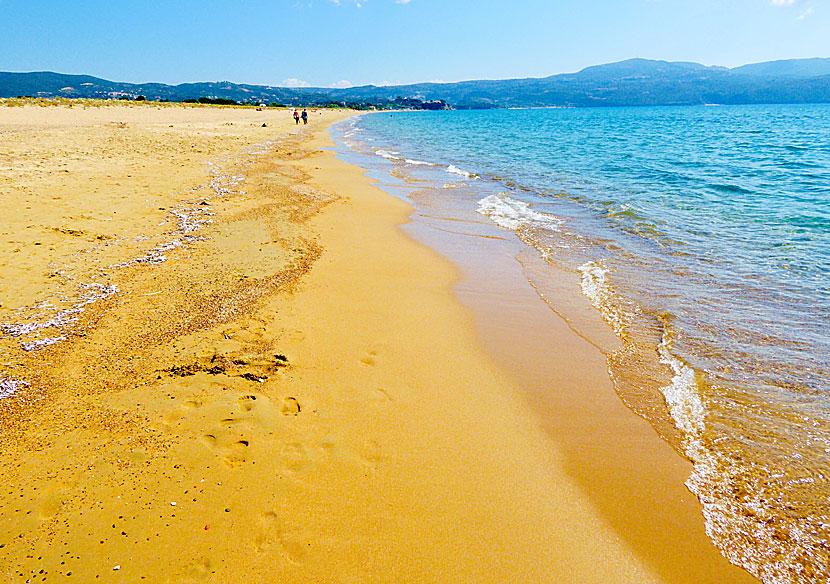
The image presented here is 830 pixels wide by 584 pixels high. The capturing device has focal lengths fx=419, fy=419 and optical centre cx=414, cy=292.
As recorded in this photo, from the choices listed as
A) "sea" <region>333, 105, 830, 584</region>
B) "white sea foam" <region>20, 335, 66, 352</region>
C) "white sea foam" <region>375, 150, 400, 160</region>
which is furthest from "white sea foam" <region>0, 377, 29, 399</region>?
"white sea foam" <region>375, 150, 400, 160</region>

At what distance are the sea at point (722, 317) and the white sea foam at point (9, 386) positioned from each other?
6024 mm

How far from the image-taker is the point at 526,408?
4480 millimetres

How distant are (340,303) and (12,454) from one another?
3884 mm

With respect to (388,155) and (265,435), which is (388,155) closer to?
(388,155)

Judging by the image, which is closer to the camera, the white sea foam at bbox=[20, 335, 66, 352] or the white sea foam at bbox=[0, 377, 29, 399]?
the white sea foam at bbox=[0, 377, 29, 399]

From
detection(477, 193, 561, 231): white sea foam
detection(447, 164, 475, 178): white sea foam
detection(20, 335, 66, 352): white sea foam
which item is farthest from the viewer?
detection(447, 164, 475, 178): white sea foam

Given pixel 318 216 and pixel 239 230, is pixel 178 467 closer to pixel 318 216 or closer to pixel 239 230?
pixel 239 230

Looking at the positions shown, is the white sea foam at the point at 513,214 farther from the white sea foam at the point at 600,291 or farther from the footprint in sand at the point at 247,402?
the footprint in sand at the point at 247,402

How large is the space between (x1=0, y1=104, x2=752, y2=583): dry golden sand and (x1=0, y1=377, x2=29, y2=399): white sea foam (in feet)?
0.23

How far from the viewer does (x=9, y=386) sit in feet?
13.0

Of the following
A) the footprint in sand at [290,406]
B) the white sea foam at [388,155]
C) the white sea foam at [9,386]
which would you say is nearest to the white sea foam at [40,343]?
the white sea foam at [9,386]

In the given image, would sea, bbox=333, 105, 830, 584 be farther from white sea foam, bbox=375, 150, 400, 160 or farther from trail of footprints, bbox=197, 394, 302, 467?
white sea foam, bbox=375, 150, 400, 160

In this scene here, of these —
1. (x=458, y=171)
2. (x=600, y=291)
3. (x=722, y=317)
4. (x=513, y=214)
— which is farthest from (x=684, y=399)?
(x=458, y=171)

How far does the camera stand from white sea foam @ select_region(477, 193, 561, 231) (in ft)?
38.3
